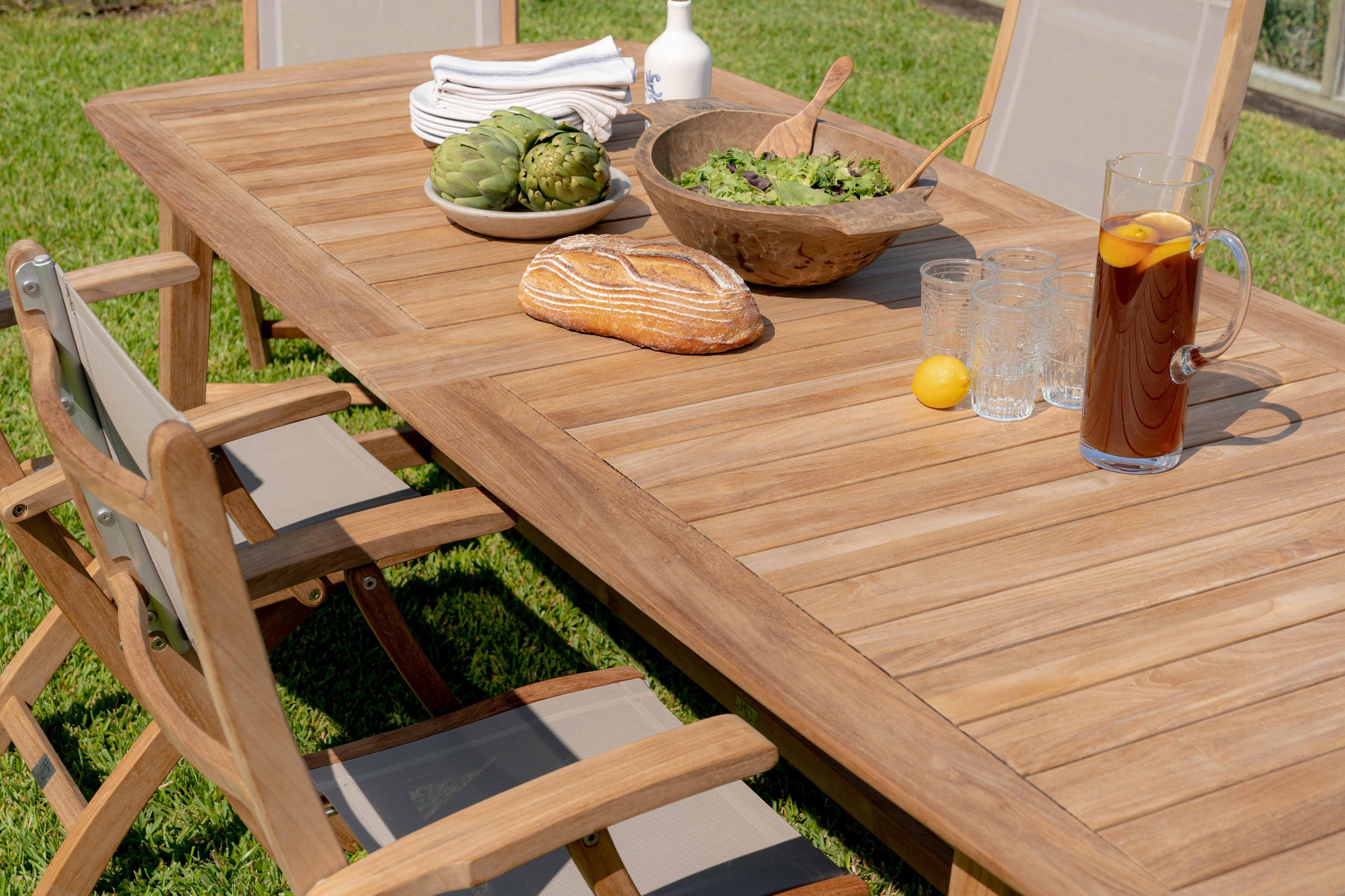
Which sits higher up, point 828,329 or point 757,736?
point 828,329

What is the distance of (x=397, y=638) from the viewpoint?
5.57 feet

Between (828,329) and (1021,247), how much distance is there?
500mm

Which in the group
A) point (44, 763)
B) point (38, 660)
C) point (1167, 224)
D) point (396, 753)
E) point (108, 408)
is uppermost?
point (1167, 224)

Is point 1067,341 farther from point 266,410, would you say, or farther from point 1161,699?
point 266,410

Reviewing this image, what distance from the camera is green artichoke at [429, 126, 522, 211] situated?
202 centimetres

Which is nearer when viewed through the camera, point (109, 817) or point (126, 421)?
point (126, 421)

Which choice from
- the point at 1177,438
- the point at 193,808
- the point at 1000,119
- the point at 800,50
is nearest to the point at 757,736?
the point at 1177,438

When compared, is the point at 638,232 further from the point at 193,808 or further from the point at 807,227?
the point at 193,808

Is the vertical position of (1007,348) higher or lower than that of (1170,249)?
lower

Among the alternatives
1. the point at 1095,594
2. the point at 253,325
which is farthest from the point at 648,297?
the point at 253,325

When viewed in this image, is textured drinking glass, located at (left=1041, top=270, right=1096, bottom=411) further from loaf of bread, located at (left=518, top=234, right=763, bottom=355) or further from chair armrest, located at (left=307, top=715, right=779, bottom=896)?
chair armrest, located at (left=307, top=715, right=779, bottom=896)

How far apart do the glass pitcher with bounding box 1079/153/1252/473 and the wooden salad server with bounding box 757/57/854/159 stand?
715 mm

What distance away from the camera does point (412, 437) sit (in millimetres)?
2764

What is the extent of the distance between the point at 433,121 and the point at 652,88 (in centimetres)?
45
